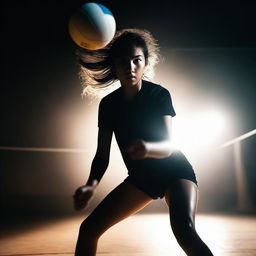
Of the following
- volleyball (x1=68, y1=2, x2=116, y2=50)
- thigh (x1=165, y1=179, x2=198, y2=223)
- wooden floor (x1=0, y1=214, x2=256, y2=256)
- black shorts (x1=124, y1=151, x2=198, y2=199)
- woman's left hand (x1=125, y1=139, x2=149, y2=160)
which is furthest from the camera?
wooden floor (x1=0, y1=214, x2=256, y2=256)

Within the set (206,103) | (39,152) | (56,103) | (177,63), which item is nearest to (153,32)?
(177,63)

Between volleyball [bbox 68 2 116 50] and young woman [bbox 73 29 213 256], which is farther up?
volleyball [bbox 68 2 116 50]

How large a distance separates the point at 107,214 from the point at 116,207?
2.1 inches

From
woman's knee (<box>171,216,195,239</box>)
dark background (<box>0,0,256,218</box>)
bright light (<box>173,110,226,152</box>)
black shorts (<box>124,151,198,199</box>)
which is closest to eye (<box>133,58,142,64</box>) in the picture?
black shorts (<box>124,151,198,199</box>)

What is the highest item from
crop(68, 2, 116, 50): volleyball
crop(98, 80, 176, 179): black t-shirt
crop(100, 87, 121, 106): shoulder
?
crop(68, 2, 116, 50): volleyball

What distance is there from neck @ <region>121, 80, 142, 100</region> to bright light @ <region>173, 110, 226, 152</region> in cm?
549

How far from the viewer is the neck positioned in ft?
6.30

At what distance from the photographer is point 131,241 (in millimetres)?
3197

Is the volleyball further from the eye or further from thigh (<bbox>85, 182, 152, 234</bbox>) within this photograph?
thigh (<bbox>85, 182, 152, 234</bbox>)

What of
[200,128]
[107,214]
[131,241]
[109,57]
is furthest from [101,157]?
[200,128]

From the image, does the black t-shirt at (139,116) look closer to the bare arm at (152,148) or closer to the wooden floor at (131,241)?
the bare arm at (152,148)

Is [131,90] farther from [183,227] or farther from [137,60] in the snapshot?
[183,227]

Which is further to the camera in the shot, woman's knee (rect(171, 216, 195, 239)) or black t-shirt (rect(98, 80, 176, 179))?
black t-shirt (rect(98, 80, 176, 179))

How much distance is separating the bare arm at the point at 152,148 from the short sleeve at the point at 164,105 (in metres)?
0.03
